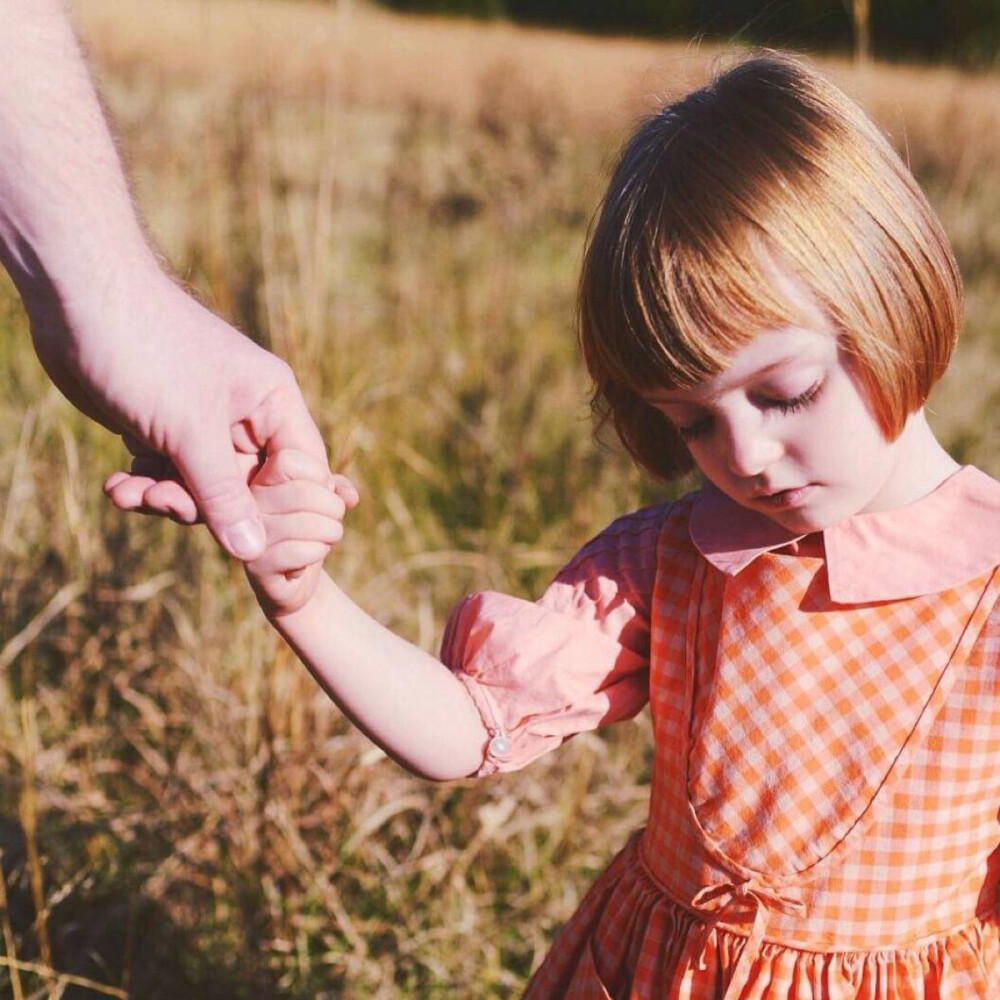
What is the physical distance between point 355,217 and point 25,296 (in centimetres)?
455

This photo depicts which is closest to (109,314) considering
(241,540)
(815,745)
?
(241,540)

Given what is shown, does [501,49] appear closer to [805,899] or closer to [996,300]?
[996,300]

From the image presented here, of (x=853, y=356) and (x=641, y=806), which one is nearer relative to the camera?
(x=853, y=356)

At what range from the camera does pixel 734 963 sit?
1267 millimetres

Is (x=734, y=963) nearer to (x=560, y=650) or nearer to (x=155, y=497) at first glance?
(x=560, y=650)

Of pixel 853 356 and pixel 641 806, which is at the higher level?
pixel 853 356

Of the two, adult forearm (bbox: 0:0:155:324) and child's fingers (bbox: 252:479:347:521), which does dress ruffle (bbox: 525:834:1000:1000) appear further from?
adult forearm (bbox: 0:0:155:324)

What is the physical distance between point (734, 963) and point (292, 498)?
0.62 m

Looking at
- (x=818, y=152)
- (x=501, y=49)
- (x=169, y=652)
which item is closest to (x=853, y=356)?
(x=818, y=152)

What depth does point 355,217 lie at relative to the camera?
218 inches

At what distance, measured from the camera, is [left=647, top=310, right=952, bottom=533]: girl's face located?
1.16 m

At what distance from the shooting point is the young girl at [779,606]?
1.17m

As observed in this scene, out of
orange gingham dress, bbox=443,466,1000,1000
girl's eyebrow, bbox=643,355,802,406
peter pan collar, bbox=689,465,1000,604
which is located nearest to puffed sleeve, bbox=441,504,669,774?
orange gingham dress, bbox=443,466,1000,1000

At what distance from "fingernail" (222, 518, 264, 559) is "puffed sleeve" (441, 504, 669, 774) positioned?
332 mm
